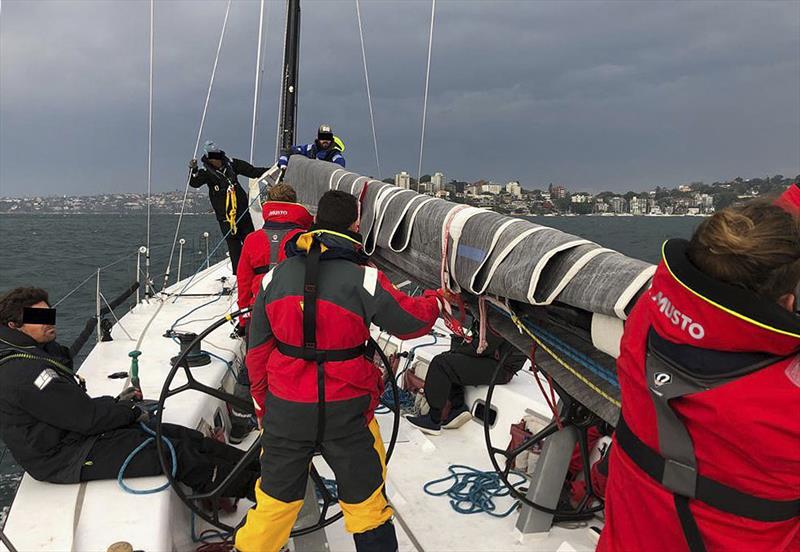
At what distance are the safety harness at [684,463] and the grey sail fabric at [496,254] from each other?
431 mm

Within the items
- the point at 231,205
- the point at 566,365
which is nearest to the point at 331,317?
the point at 566,365

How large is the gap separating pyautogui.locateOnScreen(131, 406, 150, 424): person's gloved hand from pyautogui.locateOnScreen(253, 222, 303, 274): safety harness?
1.04m

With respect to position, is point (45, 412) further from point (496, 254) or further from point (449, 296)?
point (496, 254)

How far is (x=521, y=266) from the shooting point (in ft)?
5.34

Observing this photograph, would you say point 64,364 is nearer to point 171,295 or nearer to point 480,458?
point 480,458

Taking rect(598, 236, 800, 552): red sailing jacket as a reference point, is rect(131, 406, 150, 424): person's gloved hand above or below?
below

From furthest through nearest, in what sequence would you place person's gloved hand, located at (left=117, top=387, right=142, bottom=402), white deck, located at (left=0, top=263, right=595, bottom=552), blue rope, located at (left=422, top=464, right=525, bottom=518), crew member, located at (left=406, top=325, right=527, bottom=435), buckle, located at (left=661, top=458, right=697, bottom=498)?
crew member, located at (left=406, top=325, right=527, bottom=435) < blue rope, located at (left=422, top=464, right=525, bottom=518) < person's gloved hand, located at (left=117, top=387, right=142, bottom=402) < white deck, located at (left=0, top=263, right=595, bottom=552) < buckle, located at (left=661, top=458, right=697, bottom=498)

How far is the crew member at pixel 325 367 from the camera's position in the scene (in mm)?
1762

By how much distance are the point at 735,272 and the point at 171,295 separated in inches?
211

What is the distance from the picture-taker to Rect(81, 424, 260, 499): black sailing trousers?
2068mm

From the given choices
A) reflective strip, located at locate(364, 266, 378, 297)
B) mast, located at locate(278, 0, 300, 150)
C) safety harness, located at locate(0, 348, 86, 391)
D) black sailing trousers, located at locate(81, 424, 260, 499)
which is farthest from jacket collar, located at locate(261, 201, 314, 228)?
mast, located at locate(278, 0, 300, 150)

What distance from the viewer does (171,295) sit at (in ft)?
18.0

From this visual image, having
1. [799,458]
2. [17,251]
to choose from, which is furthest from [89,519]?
[17,251]

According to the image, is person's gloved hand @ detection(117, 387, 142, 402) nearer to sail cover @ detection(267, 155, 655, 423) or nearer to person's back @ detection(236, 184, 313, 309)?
person's back @ detection(236, 184, 313, 309)
